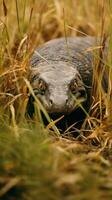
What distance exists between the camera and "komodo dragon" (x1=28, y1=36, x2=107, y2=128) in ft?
10.7

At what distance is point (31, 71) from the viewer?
3.54m

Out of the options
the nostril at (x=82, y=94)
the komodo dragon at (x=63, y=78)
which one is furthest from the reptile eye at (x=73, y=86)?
the nostril at (x=82, y=94)

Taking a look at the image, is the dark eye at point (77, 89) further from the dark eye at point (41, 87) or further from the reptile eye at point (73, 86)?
the dark eye at point (41, 87)

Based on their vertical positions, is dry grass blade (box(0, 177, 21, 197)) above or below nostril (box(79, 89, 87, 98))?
above

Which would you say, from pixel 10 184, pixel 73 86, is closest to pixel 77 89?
pixel 73 86

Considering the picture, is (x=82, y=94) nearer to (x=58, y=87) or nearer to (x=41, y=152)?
(x=58, y=87)

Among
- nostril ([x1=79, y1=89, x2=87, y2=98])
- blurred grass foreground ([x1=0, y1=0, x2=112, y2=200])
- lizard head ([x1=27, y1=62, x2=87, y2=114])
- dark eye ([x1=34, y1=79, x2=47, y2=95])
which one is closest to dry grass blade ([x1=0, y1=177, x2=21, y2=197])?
blurred grass foreground ([x1=0, y1=0, x2=112, y2=200])

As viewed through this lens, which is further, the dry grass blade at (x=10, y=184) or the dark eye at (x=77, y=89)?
the dark eye at (x=77, y=89)

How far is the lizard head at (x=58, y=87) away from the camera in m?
3.21

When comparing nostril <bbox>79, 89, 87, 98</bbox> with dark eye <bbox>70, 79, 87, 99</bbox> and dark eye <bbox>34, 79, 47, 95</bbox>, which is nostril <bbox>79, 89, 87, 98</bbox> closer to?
dark eye <bbox>70, 79, 87, 99</bbox>

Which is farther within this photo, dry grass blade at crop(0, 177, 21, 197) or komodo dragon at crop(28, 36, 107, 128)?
komodo dragon at crop(28, 36, 107, 128)

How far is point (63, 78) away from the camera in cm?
340

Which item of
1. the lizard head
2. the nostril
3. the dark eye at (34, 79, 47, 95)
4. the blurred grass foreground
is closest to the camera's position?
the blurred grass foreground

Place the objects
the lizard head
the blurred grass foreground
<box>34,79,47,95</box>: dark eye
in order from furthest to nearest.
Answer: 1. <box>34,79,47,95</box>: dark eye
2. the lizard head
3. the blurred grass foreground
